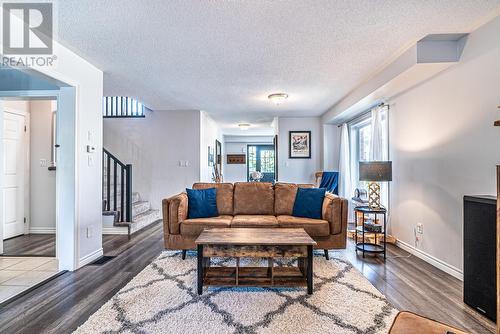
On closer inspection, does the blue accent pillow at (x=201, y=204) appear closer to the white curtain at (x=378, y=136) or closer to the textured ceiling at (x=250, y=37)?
the textured ceiling at (x=250, y=37)

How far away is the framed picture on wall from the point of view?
650 centimetres

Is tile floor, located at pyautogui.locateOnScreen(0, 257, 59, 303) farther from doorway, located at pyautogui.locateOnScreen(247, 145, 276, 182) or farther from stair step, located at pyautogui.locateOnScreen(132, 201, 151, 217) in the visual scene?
doorway, located at pyautogui.locateOnScreen(247, 145, 276, 182)

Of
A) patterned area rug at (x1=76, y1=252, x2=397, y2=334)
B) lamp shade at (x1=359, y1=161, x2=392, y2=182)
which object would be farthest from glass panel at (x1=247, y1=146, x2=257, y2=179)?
patterned area rug at (x1=76, y1=252, x2=397, y2=334)

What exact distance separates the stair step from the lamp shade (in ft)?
13.7

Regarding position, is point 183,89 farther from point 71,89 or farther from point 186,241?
point 186,241

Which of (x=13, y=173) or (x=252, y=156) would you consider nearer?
(x=13, y=173)

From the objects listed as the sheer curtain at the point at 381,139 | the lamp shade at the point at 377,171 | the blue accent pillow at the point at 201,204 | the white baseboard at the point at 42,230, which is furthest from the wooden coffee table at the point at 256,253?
the white baseboard at the point at 42,230

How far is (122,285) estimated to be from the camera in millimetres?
2434

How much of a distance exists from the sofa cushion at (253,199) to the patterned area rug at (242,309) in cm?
130

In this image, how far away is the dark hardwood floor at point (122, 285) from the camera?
1861 millimetres

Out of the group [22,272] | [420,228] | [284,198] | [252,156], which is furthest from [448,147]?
[252,156]

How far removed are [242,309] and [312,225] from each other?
1427 millimetres

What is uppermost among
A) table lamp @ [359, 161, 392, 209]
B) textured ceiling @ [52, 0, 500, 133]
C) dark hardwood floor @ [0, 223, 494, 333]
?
textured ceiling @ [52, 0, 500, 133]

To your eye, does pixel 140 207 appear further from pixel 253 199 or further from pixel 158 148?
pixel 253 199
